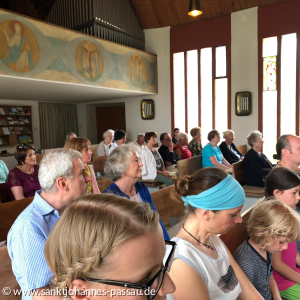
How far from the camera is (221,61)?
10258mm

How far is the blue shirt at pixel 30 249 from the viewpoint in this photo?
1289 millimetres

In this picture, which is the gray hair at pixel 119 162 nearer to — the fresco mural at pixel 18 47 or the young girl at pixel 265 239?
the young girl at pixel 265 239

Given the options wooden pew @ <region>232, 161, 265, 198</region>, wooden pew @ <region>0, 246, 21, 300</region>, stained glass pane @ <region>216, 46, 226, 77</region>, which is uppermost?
stained glass pane @ <region>216, 46, 226, 77</region>

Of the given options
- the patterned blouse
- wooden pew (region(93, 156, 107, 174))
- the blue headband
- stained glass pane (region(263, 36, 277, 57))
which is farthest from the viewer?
stained glass pane (region(263, 36, 277, 57))

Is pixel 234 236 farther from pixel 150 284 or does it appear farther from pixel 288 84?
pixel 288 84

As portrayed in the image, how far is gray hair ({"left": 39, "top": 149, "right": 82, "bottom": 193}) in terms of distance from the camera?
1659 mm

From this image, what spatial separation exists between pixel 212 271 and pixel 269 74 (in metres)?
9.41

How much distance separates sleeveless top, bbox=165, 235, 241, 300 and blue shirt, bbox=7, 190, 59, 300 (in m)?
0.61

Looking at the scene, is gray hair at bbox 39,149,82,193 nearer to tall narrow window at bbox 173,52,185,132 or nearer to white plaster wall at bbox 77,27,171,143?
tall narrow window at bbox 173,52,185,132

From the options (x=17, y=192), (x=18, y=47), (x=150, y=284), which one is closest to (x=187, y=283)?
(x=150, y=284)

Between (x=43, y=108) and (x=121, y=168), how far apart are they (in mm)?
10932

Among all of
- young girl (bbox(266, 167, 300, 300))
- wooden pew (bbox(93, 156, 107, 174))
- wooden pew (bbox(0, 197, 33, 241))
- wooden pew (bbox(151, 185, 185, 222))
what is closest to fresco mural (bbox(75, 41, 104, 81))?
wooden pew (bbox(93, 156, 107, 174))

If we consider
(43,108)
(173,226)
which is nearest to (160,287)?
(173,226)

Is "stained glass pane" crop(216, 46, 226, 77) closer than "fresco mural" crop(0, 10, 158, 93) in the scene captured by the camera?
No
